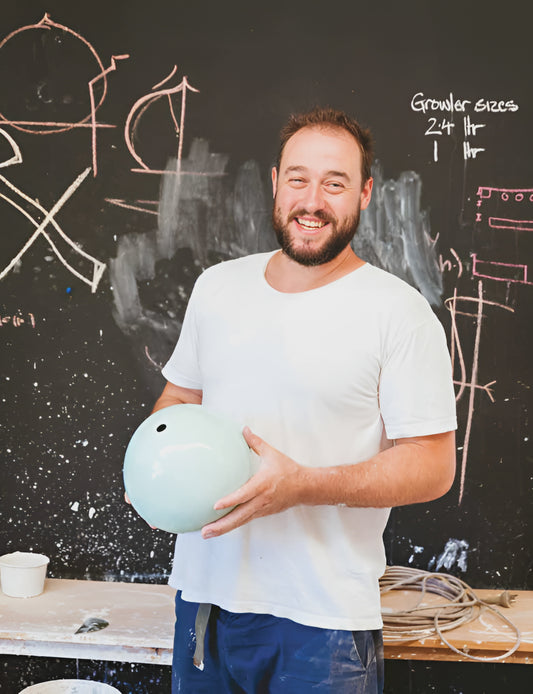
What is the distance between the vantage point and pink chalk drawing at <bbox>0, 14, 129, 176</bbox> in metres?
2.45

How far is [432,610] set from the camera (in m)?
2.16

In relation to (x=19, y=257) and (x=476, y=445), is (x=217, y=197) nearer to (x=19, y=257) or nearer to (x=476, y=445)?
(x=19, y=257)

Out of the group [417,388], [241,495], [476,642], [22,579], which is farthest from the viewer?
[22,579]

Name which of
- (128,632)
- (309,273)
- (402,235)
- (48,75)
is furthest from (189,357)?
(48,75)

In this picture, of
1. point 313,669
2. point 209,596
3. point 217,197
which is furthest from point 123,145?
point 313,669

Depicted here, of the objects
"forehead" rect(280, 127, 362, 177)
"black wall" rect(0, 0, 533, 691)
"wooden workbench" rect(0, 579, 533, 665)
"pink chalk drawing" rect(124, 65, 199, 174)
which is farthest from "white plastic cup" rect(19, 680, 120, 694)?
"pink chalk drawing" rect(124, 65, 199, 174)

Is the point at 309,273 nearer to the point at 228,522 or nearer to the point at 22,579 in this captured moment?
the point at 228,522

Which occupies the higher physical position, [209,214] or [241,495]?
[209,214]

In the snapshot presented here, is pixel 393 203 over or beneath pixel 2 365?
over

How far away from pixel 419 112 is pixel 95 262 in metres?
1.19

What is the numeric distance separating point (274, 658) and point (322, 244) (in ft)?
2.72

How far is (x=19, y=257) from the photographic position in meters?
2.50

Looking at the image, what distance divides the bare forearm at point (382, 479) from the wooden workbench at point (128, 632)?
841mm

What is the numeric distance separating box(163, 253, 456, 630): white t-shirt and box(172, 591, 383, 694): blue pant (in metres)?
0.04
